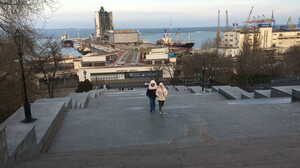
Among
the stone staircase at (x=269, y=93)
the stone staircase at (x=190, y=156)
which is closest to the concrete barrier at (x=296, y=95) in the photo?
the stone staircase at (x=269, y=93)

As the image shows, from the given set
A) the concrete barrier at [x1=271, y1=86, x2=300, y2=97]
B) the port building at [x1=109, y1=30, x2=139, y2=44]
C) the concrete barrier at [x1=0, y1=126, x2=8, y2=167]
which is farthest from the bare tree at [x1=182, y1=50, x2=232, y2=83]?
the port building at [x1=109, y1=30, x2=139, y2=44]

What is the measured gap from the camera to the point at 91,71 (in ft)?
137

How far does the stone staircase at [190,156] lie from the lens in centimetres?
319

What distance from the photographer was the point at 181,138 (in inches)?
195

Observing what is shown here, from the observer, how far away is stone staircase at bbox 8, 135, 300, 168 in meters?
3.19

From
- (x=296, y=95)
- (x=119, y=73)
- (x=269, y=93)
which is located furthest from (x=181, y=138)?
(x=119, y=73)

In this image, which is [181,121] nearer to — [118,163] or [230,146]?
[230,146]

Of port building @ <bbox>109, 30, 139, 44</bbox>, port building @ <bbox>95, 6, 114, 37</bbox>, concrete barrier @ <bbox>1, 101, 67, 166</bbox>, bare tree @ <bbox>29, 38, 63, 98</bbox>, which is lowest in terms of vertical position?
concrete barrier @ <bbox>1, 101, 67, 166</bbox>

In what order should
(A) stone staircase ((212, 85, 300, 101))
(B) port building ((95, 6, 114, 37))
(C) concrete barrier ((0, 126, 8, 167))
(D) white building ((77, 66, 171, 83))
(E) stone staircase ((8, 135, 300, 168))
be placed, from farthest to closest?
(B) port building ((95, 6, 114, 37)), (D) white building ((77, 66, 171, 83)), (A) stone staircase ((212, 85, 300, 101)), (E) stone staircase ((8, 135, 300, 168)), (C) concrete barrier ((0, 126, 8, 167))

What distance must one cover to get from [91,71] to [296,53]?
32050mm

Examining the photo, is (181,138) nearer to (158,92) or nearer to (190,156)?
(190,156)

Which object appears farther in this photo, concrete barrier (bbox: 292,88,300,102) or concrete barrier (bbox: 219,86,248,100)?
concrete barrier (bbox: 219,86,248,100)

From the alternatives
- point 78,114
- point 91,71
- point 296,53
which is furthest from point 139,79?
point 78,114

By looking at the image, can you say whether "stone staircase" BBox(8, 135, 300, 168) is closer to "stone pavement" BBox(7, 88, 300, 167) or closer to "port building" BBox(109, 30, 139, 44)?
"stone pavement" BBox(7, 88, 300, 167)
